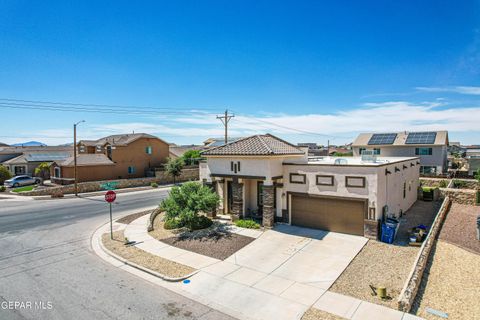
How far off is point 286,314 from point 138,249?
8693 mm

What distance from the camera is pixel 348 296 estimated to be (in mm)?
9656

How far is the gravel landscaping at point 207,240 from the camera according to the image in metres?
13.9

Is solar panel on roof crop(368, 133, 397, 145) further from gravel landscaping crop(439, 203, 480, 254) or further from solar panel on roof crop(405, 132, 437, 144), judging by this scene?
gravel landscaping crop(439, 203, 480, 254)

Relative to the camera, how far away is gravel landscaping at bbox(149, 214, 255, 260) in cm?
1388

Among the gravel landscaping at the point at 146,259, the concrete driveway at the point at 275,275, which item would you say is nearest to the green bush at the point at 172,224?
the gravel landscaping at the point at 146,259

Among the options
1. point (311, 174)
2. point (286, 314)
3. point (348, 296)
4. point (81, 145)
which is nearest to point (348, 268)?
point (348, 296)

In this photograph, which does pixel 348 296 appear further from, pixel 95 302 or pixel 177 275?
pixel 95 302

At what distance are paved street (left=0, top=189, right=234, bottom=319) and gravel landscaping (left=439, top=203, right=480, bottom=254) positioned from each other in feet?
46.8

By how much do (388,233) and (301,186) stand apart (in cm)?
534

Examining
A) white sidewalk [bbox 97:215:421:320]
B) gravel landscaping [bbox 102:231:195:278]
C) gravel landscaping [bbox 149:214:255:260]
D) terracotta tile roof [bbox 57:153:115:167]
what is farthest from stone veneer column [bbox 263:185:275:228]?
terracotta tile roof [bbox 57:153:115:167]

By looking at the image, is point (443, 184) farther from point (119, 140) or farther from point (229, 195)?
point (119, 140)

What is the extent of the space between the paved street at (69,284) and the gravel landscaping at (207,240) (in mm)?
3601

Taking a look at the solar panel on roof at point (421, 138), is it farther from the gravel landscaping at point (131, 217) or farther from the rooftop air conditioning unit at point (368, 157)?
the gravel landscaping at point (131, 217)

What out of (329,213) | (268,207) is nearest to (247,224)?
(268,207)
